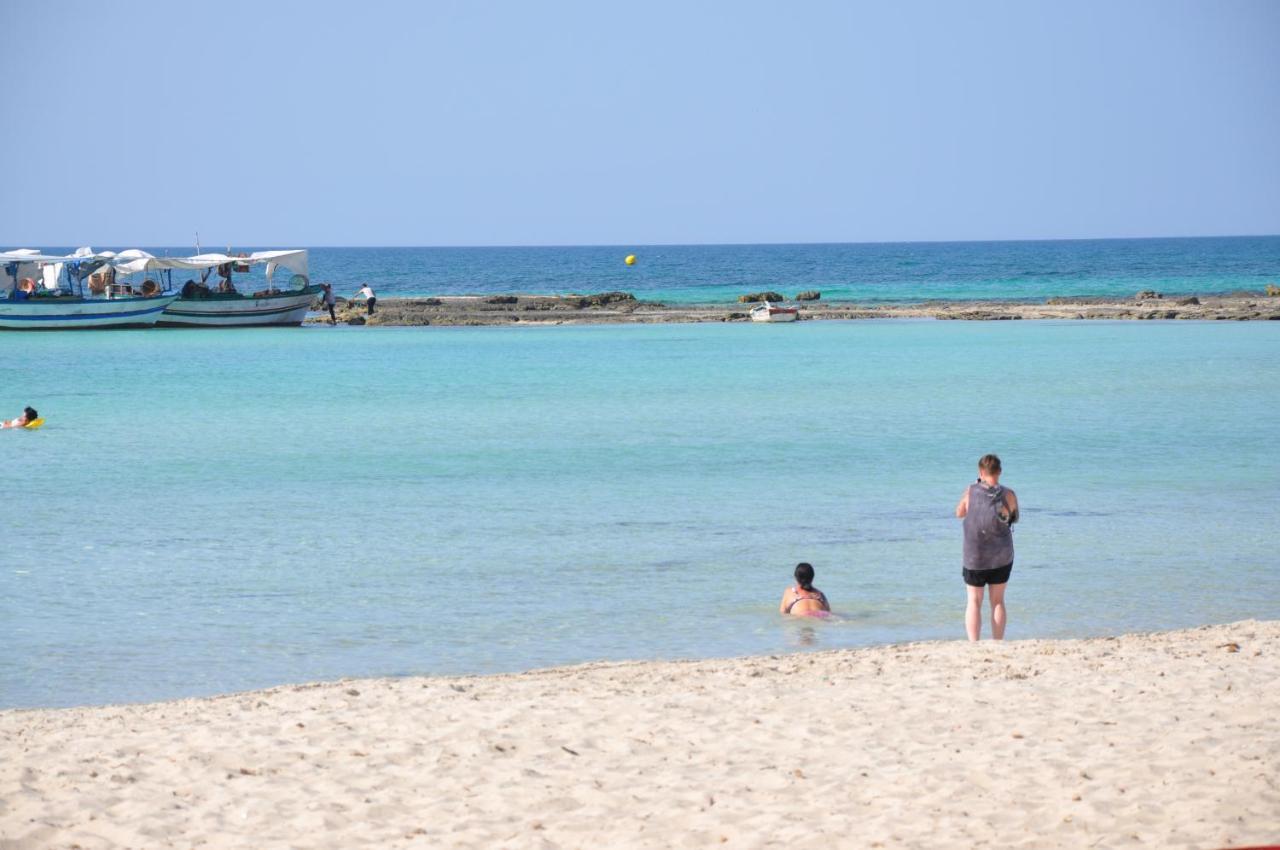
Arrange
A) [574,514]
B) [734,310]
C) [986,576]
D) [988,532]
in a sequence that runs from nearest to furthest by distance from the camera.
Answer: [988,532]
[986,576]
[574,514]
[734,310]

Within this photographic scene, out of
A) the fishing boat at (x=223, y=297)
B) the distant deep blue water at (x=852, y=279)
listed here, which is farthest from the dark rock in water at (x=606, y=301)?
the fishing boat at (x=223, y=297)

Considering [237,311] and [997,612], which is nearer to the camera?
[997,612]

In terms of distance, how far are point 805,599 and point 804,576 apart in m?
0.19

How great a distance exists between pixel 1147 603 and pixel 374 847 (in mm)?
7527

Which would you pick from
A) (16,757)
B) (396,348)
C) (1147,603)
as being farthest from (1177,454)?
(396,348)

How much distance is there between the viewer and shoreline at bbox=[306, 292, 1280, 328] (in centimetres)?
5031

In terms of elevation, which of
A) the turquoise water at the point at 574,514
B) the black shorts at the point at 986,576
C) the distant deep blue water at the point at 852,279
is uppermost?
the distant deep blue water at the point at 852,279

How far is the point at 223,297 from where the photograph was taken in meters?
47.3

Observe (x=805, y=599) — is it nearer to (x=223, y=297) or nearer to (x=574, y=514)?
(x=574, y=514)

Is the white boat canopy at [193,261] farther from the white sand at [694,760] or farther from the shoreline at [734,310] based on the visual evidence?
the white sand at [694,760]

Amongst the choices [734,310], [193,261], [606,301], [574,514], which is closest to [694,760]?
[574,514]

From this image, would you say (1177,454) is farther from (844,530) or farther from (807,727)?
(807,727)

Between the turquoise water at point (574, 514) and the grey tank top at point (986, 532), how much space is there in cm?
117

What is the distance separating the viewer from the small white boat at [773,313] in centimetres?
5095
